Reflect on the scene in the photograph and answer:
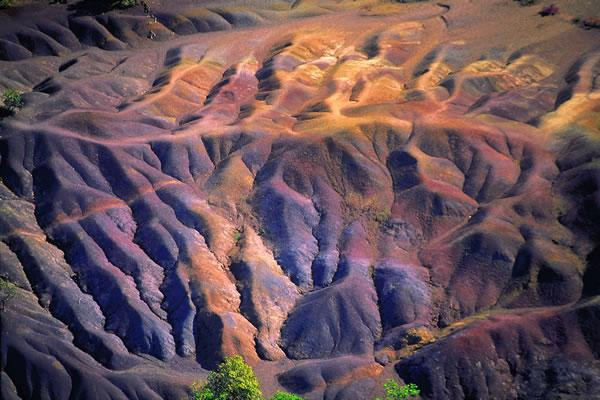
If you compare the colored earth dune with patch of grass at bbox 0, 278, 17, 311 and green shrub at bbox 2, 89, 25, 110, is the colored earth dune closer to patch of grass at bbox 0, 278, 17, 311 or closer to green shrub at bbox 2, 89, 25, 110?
patch of grass at bbox 0, 278, 17, 311

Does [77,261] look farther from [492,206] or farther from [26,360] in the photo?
[492,206]

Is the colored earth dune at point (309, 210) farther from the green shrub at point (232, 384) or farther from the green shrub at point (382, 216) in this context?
the green shrub at point (232, 384)

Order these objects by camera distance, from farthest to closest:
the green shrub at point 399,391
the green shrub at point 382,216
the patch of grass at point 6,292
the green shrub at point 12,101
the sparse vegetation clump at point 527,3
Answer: the sparse vegetation clump at point 527,3, the green shrub at point 12,101, the green shrub at point 382,216, the patch of grass at point 6,292, the green shrub at point 399,391

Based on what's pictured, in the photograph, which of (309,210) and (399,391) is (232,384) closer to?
(399,391)

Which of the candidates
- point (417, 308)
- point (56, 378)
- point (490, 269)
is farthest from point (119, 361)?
point (490, 269)

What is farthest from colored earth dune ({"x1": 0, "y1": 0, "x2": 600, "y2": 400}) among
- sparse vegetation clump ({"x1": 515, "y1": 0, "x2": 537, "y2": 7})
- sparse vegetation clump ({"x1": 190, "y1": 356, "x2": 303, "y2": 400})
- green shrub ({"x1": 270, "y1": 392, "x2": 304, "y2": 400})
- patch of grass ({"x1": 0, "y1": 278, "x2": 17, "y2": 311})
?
sparse vegetation clump ({"x1": 190, "y1": 356, "x2": 303, "y2": 400})

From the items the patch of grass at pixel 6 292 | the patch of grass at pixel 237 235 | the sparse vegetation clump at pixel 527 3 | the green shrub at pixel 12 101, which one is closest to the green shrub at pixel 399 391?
the patch of grass at pixel 237 235
